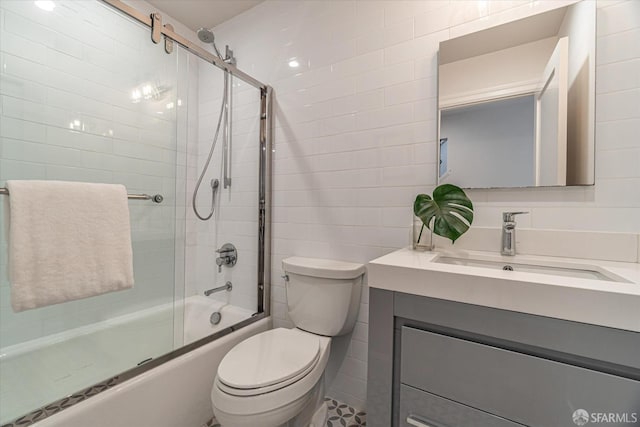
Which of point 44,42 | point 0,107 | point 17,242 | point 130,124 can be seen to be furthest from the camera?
point 130,124

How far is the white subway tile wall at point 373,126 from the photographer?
945 millimetres

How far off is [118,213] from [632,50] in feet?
6.37

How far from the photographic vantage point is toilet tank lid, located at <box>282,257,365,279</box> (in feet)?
4.25

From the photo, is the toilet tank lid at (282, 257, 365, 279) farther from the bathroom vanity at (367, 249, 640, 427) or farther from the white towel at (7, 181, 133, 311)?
the white towel at (7, 181, 133, 311)

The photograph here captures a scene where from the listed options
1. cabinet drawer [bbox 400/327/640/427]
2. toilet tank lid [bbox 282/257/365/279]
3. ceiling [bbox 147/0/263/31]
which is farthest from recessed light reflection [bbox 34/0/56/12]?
cabinet drawer [bbox 400/327/640/427]

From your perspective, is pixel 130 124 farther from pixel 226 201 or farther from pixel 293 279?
pixel 293 279

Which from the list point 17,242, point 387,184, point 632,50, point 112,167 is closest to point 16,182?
point 17,242

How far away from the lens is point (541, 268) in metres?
0.97

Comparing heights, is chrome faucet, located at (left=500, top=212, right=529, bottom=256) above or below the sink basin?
above

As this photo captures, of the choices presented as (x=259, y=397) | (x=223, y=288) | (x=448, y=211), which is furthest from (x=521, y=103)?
(x=223, y=288)

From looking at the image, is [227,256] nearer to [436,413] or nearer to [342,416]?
[342,416]

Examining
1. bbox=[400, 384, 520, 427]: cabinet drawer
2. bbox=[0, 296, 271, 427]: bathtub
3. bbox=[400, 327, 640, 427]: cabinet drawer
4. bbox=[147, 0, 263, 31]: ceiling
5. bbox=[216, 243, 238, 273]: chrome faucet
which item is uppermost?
bbox=[147, 0, 263, 31]: ceiling

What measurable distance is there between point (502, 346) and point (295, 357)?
76cm

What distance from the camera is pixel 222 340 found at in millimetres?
1416
